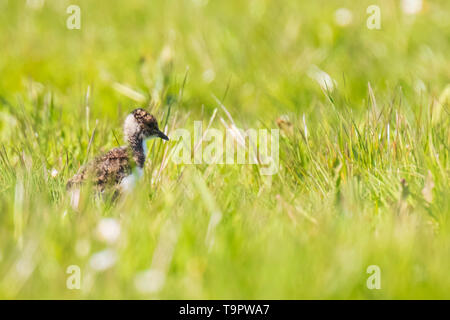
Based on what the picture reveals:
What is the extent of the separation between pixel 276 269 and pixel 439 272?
572 mm

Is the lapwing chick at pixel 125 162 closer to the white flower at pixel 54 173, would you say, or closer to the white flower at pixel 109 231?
the white flower at pixel 54 173

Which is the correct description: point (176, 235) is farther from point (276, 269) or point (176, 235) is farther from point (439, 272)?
point (439, 272)

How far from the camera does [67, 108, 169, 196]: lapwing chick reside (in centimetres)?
335

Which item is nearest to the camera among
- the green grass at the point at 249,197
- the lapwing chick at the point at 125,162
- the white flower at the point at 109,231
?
the green grass at the point at 249,197

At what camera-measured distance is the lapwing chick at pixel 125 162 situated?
3.35 meters

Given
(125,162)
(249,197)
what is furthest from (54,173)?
(249,197)

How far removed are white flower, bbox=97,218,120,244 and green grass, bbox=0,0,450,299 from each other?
22mm

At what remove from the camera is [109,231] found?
2508 millimetres

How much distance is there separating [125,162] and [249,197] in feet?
2.53

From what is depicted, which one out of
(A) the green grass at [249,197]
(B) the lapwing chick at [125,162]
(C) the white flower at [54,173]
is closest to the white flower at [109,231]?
(A) the green grass at [249,197]

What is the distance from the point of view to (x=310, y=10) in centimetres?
705

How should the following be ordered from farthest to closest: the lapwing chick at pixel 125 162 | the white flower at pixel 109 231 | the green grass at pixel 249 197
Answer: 1. the lapwing chick at pixel 125 162
2. the white flower at pixel 109 231
3. the green grass at pixel 249 197

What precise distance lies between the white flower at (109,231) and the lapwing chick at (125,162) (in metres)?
0.58

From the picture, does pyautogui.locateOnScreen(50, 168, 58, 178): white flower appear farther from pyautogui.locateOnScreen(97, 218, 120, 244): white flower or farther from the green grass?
pyautogui.locateOnScreen(97, 218, 120, 244): white flower
